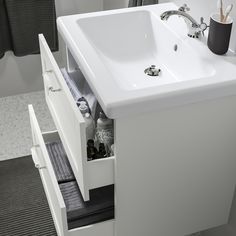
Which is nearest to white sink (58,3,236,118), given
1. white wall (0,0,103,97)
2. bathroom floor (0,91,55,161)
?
bathroom floor (0,91,55,161)

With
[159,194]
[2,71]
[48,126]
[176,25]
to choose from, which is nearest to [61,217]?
[159,194]

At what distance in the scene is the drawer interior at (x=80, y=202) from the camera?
1.50 m

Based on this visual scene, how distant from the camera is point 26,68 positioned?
2910mm

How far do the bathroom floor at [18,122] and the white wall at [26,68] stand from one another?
5 cm

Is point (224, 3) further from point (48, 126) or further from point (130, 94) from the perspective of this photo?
point (48, 126)

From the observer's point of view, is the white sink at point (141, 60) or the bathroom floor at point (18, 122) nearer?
the white sink at point (141, 60)

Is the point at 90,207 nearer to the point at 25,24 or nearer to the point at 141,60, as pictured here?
the point at 141,60

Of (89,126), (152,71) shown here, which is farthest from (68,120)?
(152,71)

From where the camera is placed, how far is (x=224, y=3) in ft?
5.15

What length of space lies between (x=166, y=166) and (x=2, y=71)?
65.9 inches

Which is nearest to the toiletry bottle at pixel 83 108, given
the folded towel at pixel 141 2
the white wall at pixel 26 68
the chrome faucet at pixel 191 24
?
the chrome faucet at pixel 191 24

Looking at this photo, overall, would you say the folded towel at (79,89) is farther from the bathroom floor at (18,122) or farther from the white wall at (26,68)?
the white wall at (26,68)

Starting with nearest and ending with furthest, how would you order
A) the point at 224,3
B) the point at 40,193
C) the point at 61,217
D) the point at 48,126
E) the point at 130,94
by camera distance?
the point at 130,94 → the point at 61,217 → the point at 224,3 → the point at 40,193 → the point at 48,126

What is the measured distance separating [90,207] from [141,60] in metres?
0.59
